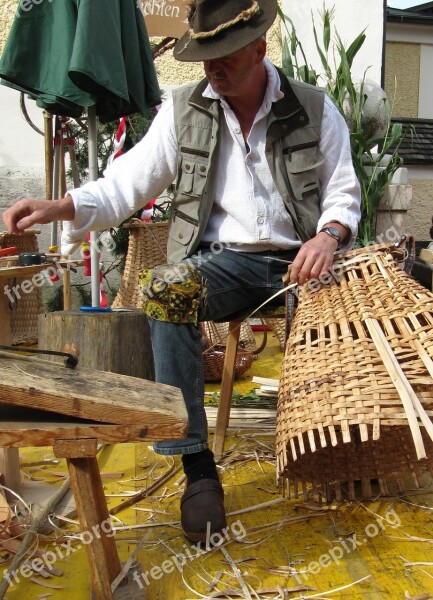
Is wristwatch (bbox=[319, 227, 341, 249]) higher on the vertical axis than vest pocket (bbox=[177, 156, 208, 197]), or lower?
lower

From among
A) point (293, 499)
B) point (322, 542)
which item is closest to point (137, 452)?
point (293, 499)

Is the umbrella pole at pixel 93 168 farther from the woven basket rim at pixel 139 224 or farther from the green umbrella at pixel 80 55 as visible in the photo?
the woven basket rim at pixel 139 224

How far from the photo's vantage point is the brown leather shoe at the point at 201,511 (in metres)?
1.94

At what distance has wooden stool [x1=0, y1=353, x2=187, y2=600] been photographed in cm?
135

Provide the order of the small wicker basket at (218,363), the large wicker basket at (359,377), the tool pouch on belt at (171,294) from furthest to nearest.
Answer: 1. the small wicker basket at (218,363)
2. the tool pouch on belt at (171,294)
3. the large wicker basket at (359,377)

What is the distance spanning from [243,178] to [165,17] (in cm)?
314

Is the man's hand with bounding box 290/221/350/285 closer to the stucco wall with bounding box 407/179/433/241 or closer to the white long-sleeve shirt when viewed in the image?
the white long-sleeve shirt

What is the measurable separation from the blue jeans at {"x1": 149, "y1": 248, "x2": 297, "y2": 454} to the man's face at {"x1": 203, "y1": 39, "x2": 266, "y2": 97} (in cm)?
57

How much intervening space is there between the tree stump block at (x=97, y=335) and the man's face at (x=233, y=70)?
4.40ft

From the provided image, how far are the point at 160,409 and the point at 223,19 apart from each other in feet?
4.67

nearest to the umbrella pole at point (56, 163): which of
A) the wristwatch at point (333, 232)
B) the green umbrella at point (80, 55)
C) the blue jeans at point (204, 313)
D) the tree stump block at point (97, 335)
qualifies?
the green umbrella at point (80, 55)

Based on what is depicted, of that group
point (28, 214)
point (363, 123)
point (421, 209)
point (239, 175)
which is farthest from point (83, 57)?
point (421, 209)

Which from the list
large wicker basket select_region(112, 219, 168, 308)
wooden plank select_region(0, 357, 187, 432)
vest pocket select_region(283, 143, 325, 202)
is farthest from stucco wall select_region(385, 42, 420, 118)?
wooden plank select_region(0, 357, 187, 432)

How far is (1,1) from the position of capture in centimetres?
619
